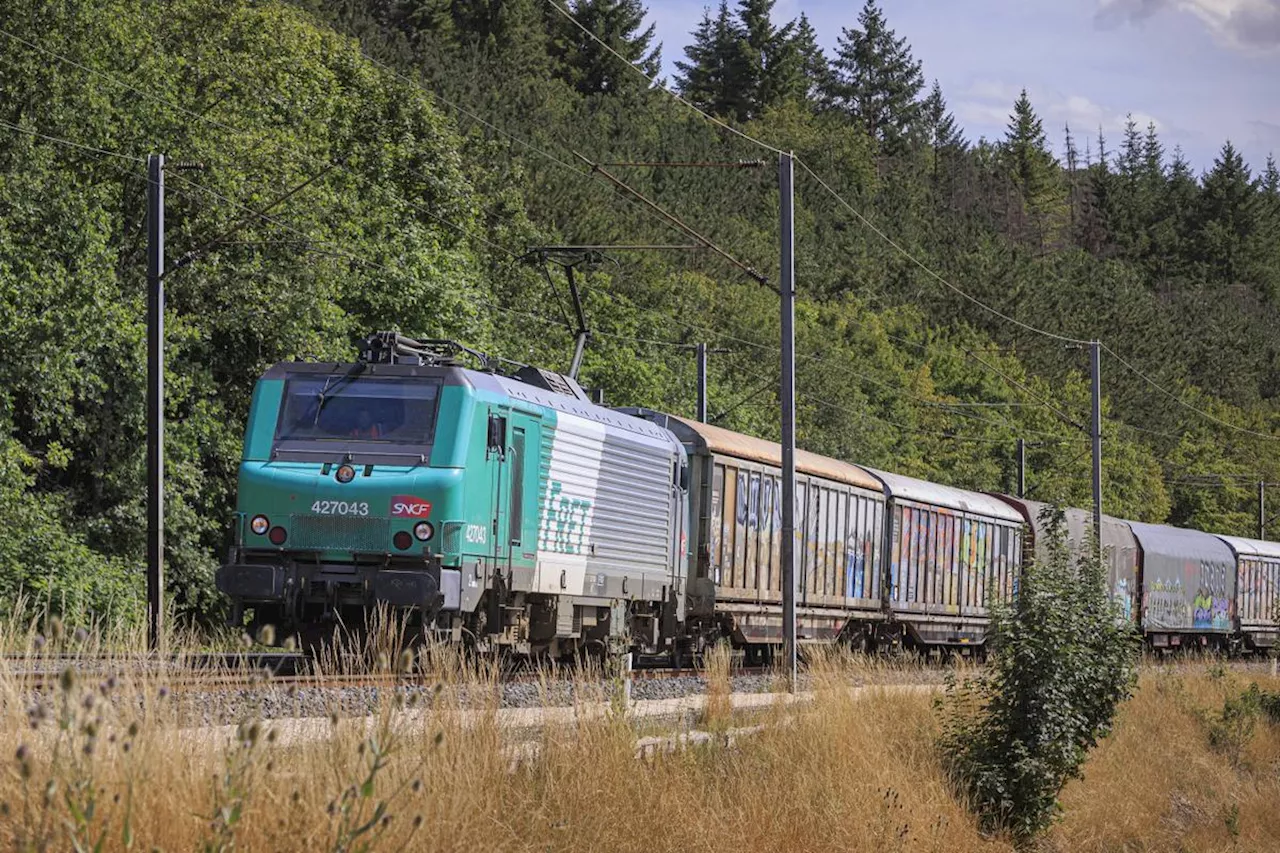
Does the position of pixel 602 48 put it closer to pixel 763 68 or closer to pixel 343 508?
pixel 763 68

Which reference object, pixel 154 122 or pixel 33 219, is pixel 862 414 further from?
pixel 33 219

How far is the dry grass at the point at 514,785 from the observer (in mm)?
6234

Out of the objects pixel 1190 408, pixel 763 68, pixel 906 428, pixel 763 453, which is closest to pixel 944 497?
pixel 763 453

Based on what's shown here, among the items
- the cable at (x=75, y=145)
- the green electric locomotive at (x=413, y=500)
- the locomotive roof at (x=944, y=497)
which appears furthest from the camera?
the locomotive roof at (x=944, y=497)

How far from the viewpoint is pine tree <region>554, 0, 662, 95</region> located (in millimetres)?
117250

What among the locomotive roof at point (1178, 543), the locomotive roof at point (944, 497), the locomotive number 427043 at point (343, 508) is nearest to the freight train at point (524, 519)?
the locomotive number 427043 at point (343, 508)

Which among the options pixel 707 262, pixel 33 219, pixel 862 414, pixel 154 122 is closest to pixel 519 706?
pixel 33 219

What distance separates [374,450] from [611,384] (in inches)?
1123

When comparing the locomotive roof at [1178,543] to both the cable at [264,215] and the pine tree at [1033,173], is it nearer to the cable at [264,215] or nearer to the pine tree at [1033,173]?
the cable at [264,215]

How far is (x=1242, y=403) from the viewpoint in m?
118

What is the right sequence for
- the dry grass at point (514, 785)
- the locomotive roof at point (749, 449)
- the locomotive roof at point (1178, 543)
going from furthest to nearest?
the locomotive roof at point (1178, 543)
the locomotive roof at point (749, 449)
the dry grass at point (514, 785)

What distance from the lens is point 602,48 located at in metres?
120

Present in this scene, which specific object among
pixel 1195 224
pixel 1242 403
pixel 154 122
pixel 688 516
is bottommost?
pixel 688 516

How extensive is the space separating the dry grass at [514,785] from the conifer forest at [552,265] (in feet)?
13.0
